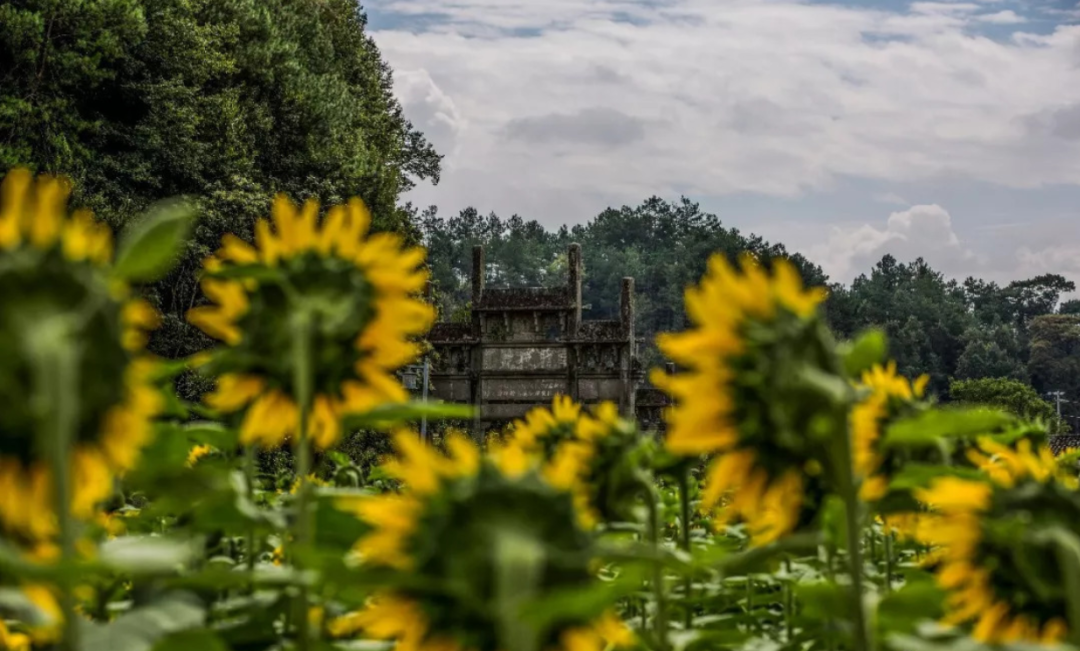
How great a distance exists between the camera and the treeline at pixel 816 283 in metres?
88.4

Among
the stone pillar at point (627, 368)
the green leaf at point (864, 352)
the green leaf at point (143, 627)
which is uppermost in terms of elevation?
the green leaf at point (864, 352)

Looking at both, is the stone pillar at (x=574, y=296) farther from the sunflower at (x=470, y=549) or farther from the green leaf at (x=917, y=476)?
the sunflower at (x=470, y=549)

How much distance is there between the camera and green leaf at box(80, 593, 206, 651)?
1.08 meters

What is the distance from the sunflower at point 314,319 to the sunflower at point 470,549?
0.20 metres

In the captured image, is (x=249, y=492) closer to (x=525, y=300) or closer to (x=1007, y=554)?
(x=1007, y=554)

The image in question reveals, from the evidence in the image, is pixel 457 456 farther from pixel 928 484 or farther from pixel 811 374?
pixel 928 484

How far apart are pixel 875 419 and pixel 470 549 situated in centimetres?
73

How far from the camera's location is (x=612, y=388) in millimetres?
30359

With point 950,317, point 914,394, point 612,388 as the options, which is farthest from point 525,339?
point 950,317

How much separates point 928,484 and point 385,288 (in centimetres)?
57

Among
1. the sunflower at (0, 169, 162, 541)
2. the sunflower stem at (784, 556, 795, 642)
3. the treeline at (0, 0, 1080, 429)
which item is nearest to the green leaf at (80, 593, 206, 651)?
the sunflower at (0, 169, 162, 541)

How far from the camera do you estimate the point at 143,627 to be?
112 centimetres

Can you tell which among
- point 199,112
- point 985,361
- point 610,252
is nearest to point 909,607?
point 199,112

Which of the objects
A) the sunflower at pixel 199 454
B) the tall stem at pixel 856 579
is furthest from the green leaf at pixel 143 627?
the sunflower at pixel 199 454
